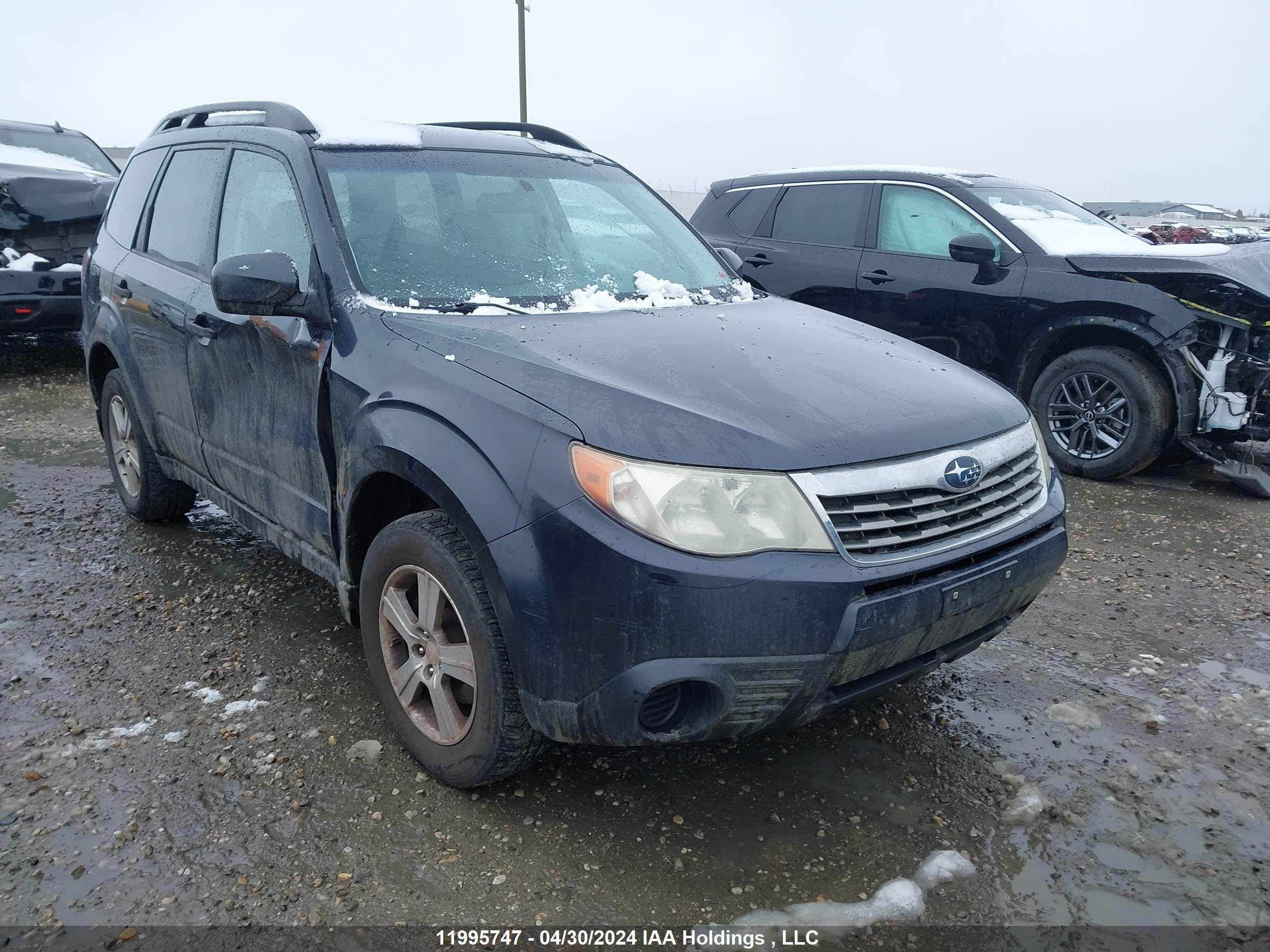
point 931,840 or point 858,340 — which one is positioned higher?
point 858,340

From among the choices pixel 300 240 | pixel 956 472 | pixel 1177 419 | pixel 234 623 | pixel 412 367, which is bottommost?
pixel 234 623

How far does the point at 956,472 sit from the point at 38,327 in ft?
24.9

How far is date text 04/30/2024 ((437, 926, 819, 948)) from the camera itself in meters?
2.01

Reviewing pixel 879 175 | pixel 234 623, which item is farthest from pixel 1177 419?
pixel 234 623

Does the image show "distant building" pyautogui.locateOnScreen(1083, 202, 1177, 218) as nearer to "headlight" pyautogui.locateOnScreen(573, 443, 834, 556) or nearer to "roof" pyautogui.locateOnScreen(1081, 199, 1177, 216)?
"roof" pyautogui.locateOnScreen(1081, 199, 1177, 216)

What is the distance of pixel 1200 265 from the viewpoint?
4.95 meters

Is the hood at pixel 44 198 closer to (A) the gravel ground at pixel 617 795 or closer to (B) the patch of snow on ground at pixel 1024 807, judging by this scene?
(A) the gravel ground at pixel 617 795

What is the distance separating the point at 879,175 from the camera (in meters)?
6.22

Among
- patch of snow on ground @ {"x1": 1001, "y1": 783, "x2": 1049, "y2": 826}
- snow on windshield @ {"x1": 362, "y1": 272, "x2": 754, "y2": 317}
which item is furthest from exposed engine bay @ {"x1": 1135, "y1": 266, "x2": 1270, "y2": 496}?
patch of snow on ground @ {"x1": 1001, "y1": 783, "x2": 1049, "y2": 826}

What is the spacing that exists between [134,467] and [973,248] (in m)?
4.65

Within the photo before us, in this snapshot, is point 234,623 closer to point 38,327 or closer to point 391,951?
point 391,951

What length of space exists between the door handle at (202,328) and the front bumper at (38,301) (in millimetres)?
4651

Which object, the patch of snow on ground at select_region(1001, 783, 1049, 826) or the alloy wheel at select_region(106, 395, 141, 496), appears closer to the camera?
the patch of snow on ground at select_region(1001, 783, 1049, 826)

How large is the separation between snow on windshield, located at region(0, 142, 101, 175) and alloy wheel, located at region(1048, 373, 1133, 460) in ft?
27.2
